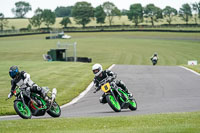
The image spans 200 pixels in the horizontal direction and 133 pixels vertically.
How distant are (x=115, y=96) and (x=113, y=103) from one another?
0.43m

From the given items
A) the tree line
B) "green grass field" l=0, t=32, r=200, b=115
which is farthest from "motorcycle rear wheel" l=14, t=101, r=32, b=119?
the tree line

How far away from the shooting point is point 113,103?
514 inches

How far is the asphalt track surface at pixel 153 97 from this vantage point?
14.0 metres

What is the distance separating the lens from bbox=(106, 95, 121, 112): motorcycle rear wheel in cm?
1287

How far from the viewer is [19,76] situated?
11828 mm

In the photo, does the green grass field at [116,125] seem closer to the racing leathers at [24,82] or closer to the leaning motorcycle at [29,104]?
the leaning motorcycle at [29,104]

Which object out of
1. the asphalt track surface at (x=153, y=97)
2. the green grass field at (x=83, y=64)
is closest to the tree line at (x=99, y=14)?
the green grass field at (x=83, y=64)

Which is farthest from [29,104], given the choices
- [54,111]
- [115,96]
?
[115,96]

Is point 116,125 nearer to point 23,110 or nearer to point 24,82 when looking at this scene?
point 23,110

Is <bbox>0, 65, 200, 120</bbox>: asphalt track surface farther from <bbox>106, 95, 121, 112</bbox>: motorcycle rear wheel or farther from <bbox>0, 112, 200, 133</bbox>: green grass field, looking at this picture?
<bbox>0, 112, 200, 133</bbox>: green grass field

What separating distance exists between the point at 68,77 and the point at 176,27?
84.8 meters

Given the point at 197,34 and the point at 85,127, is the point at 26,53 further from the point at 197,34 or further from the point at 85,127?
the point at 85,127

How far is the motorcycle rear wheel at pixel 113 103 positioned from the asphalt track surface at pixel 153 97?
19 centimetres

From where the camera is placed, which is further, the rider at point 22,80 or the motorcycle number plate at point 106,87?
the motorcycle number plate at point 106,87
